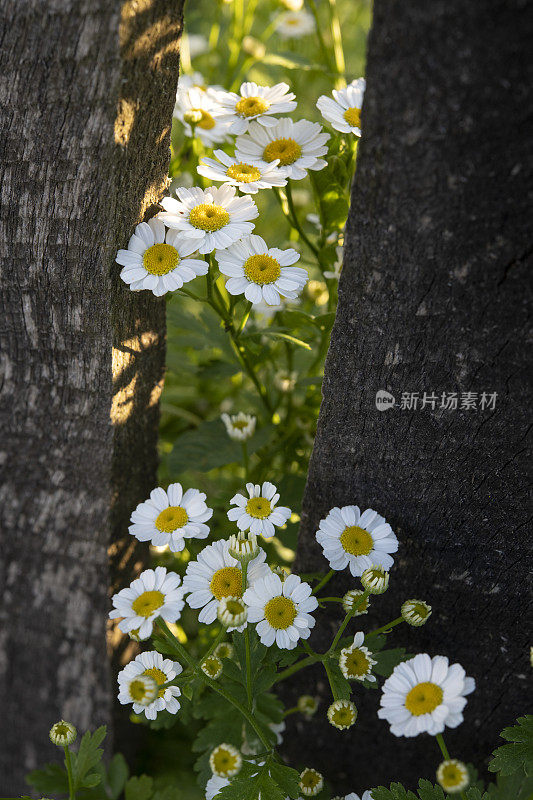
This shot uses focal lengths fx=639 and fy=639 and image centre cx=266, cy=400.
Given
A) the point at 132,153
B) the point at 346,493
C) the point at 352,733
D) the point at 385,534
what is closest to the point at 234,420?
the point at 346,493

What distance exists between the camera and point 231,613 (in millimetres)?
808

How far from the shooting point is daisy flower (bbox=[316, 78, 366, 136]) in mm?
970

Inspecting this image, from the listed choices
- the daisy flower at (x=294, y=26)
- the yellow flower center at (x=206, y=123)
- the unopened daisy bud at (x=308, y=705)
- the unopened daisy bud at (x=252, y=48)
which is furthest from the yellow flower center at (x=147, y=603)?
the daisy flower at (x=294, y=26)

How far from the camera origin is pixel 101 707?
129cm

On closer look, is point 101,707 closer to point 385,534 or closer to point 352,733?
point 352,733

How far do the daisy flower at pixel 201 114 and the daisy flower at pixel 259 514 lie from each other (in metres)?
0.62

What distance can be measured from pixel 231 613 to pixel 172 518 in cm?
19

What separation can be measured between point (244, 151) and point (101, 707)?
3.58 ft

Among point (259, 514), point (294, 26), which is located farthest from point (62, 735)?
point (294, 26)

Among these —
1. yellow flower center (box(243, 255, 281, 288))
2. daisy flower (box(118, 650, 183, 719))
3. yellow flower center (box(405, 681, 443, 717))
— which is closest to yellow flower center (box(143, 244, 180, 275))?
yellow flower center (box(243, 255, 281, 288))

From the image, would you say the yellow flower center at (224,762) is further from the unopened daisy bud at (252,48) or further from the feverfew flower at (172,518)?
the unopened daisy bud at (252,48)

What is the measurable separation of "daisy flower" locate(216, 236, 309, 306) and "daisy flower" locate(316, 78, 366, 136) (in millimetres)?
216

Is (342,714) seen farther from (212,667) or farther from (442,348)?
(442,348)

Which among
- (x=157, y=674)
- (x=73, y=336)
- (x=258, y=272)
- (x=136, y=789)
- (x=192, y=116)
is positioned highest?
(x=192, y=116)
